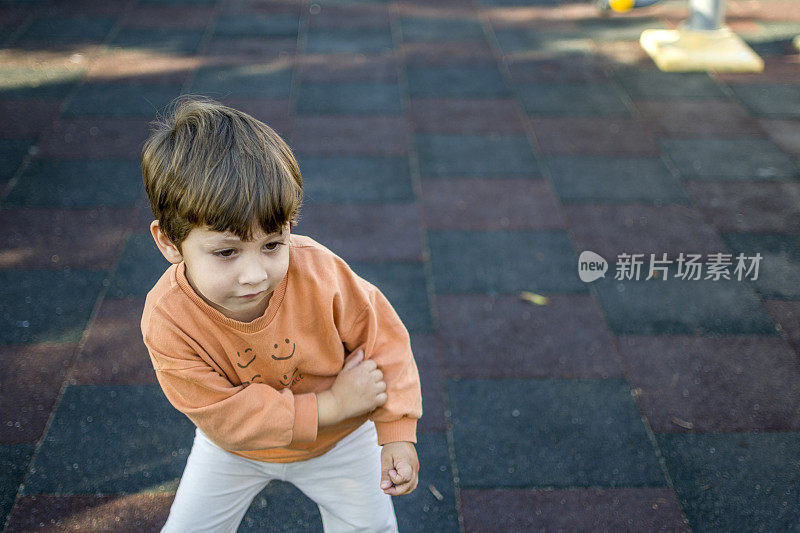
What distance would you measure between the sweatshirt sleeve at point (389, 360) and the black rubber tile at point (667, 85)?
3899 mm

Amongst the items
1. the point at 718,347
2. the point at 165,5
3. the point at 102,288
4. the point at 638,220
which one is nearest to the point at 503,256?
the point at 638,220

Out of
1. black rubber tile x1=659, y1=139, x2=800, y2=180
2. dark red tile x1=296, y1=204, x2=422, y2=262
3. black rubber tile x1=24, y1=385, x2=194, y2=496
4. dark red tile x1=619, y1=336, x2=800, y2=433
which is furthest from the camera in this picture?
black rubber tile x1=659, y1=139, x2=800, y2=180

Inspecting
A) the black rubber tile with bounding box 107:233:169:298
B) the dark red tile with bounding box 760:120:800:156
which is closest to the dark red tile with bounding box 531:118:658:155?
the dark red tile with bounding box 760:120:800:156

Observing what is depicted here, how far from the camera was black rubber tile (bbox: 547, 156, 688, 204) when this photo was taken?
164 inches

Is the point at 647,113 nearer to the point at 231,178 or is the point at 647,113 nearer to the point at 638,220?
the point at 638,220

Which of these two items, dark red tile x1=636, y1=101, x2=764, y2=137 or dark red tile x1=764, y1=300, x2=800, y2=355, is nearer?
dark red tile x1=764, y1=300, x2=800, y2=355

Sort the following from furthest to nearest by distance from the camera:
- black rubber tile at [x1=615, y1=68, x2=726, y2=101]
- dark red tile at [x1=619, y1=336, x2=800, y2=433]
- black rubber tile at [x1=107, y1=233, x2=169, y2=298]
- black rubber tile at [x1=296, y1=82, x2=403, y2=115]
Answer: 1. black rubber tile at [x1=615, y1=68, x2=726, y2=101]
2. black rubber tile at [x1=296, y1=82, x2=403, y2=115]
3. black rubber tile at [x1=107, y1=233, x2=169, y2=298]
4. dark red tile at [x1=619, y1=336, x2=800, y2=433]

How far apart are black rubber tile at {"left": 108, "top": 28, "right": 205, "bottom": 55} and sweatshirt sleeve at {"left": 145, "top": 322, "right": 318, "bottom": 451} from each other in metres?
4.48

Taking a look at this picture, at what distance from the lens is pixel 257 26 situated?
6.16 metres

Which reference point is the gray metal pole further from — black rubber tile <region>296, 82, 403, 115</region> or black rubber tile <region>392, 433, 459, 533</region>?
black rubber tile <region>392, 433, 459, 533</region>

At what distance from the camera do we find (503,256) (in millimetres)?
3717

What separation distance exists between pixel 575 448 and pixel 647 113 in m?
3.00

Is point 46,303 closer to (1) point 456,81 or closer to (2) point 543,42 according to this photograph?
(1) point 456,81

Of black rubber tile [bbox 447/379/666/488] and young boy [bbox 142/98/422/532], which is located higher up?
young boy [bbox 142/98/422/532]
